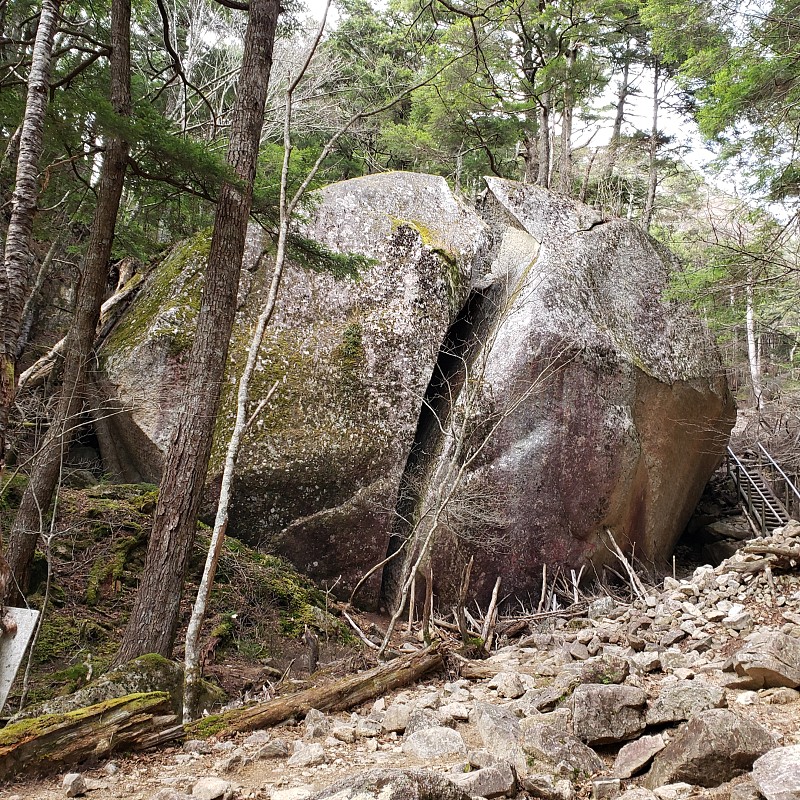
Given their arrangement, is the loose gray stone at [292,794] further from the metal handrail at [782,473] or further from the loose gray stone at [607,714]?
the metal handrail at [782,473]

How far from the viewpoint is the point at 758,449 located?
41.3 ft

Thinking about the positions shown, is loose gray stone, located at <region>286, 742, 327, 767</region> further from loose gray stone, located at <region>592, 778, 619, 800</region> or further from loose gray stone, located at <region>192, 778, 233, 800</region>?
loose gray stone, located at <region>592, 778, 619, 800</region>

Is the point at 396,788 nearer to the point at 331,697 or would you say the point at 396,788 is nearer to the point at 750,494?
the point at 331,697

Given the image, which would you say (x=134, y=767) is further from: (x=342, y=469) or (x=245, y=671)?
(x=342, y=469)

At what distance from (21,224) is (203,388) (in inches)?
75.3

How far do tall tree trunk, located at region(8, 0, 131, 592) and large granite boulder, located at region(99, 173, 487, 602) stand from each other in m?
1.82

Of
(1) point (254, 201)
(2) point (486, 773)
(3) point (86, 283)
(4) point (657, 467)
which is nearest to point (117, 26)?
(1) point (254, 201)

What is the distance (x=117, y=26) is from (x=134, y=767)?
686 centimetres

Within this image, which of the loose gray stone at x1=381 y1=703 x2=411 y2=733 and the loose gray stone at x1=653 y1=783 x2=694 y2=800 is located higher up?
the loose gray stone at x1=653 y1=783 x2=694 y2=800

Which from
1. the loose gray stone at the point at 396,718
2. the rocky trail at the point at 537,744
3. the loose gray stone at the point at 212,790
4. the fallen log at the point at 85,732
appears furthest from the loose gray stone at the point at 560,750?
the fallen log at the point at 85,732

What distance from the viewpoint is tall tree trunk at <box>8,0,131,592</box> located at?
5.59m

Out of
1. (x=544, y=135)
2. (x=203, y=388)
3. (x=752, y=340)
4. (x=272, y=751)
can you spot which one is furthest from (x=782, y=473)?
(x=272, y=751)

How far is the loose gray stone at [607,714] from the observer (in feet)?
10.8

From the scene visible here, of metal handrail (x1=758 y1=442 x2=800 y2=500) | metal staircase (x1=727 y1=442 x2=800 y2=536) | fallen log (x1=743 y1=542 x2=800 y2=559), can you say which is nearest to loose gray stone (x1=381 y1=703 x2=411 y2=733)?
fallen log (x1=743 y1=542 x2=800 y2=559)
